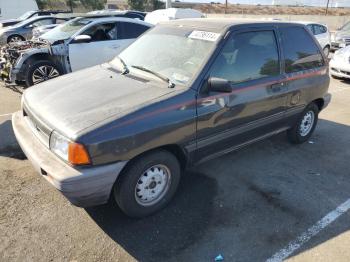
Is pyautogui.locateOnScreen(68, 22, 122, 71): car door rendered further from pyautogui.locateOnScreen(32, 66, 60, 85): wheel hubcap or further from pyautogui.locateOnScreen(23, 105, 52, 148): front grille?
pyautogui.locateOnScreen(23, 105, 52, 148): front grille

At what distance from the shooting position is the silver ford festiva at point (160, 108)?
2756mm

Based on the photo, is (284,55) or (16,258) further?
(284,55)

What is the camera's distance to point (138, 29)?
8469mm

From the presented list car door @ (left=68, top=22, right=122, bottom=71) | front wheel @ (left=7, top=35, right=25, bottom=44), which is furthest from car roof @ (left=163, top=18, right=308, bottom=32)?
front wheel @ (left=7, top=35, right=25, bottom=44)

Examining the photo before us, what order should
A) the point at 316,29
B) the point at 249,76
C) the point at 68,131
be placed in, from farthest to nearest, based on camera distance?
the point at 316,29, the point at 249,76, the point at 68,131

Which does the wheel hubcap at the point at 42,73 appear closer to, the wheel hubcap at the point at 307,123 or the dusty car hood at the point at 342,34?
the wheel hubcap at the point at 307,123

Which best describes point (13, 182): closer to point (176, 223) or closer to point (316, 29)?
point (176, 223)

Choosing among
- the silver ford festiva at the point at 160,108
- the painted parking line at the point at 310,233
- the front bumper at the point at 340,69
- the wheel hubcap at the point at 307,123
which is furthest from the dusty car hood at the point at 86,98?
the front bumper at the point at 340,69

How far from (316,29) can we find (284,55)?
408 inches

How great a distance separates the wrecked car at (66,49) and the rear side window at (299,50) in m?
4.81

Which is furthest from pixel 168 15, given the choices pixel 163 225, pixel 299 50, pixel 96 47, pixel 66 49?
pixel 163 225

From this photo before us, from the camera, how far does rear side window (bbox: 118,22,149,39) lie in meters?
8.25

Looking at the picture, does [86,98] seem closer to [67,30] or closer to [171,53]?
[171,53]

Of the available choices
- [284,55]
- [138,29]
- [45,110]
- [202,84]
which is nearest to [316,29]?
[138,29]
